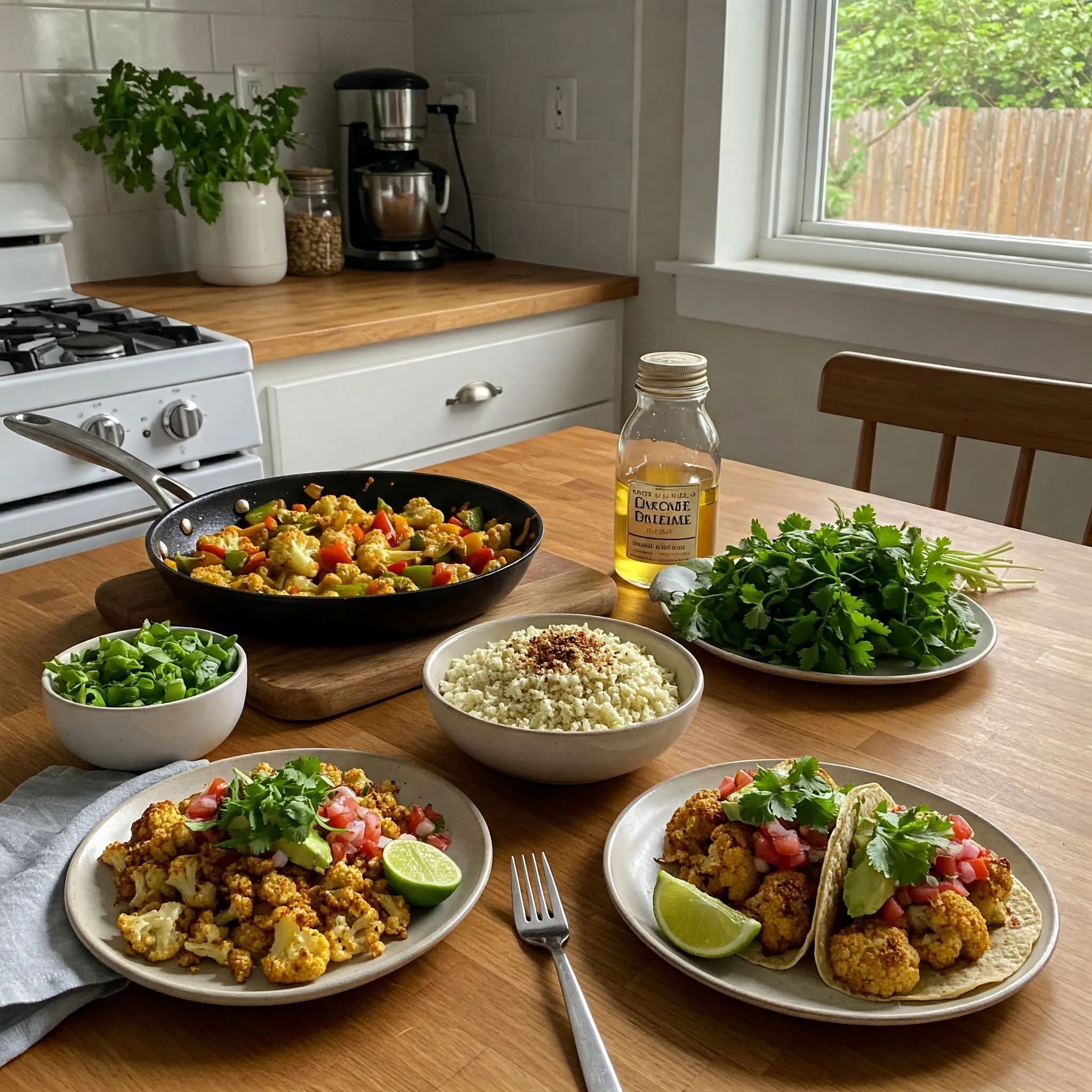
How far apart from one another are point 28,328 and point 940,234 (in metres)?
1.89

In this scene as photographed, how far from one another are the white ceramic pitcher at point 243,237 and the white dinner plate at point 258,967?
1946mm

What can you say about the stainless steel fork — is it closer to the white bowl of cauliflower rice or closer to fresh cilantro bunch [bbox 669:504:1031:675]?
the white bowl of cauliflower rice

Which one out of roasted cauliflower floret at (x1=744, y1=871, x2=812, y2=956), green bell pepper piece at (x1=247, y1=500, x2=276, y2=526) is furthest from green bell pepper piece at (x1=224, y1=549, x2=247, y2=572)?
roasted cauliflower floret at (x1=744, y1=871, x2=812, y2=956)

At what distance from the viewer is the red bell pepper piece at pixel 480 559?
3.82ft

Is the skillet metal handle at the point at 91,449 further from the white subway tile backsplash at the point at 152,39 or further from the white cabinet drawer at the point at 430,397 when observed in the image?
the white subway tile backsplash at the point at 152,39

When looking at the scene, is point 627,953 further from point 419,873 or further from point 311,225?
point 311,225

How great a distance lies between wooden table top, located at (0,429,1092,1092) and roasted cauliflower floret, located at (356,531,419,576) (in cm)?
16

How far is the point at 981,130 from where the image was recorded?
2.42m

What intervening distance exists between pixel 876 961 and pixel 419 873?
0.28 metres

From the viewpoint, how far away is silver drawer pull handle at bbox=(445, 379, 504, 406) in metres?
2.53

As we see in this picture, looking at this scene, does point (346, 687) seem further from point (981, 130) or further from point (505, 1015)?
point (981, 130)

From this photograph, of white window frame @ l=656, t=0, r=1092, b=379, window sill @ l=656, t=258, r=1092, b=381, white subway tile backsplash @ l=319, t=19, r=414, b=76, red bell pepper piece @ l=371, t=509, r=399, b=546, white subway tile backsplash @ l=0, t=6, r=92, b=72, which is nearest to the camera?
red bell pepper piece @ l=371, t=509, r=399, b=546

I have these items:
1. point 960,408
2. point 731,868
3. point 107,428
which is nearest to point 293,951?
point 731,868

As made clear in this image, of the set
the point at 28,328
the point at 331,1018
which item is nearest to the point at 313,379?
the point at 28,328
